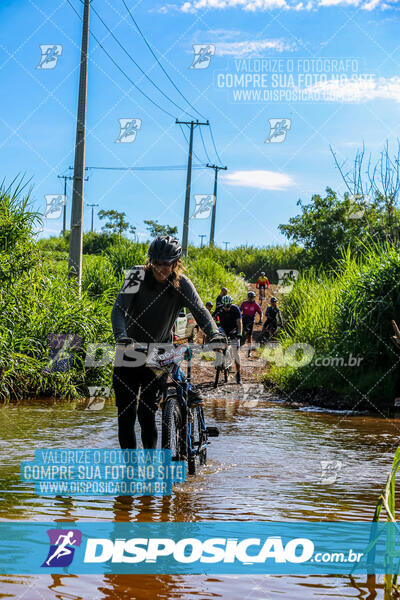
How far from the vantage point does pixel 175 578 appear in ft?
11.7

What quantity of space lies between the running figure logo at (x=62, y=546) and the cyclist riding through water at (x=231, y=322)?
10.4 metres

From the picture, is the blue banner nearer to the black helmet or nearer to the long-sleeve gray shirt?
the long-sleeve gray shirt

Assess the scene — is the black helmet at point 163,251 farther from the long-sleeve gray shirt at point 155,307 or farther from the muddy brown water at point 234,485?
the muddy brown water at point 234,485

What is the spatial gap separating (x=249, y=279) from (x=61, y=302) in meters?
34.1

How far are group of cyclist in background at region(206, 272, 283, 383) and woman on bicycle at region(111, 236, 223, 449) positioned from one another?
2391 mm

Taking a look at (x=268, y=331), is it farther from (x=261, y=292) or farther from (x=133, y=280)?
(x=133, y=280)

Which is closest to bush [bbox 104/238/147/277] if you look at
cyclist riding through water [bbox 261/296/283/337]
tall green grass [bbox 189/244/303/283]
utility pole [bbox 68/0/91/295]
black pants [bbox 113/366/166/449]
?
cyclist riding through water [bbox 261/296/283/337]

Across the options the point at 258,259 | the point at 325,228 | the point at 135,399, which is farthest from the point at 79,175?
the point at 258,259

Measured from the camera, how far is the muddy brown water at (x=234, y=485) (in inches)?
134

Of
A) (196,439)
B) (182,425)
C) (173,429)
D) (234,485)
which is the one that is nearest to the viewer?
(173,429)

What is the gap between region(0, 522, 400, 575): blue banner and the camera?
371 cm

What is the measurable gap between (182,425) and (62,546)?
1836 mm

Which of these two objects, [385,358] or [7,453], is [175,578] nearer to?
[7,453]

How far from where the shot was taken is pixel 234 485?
5891mm
